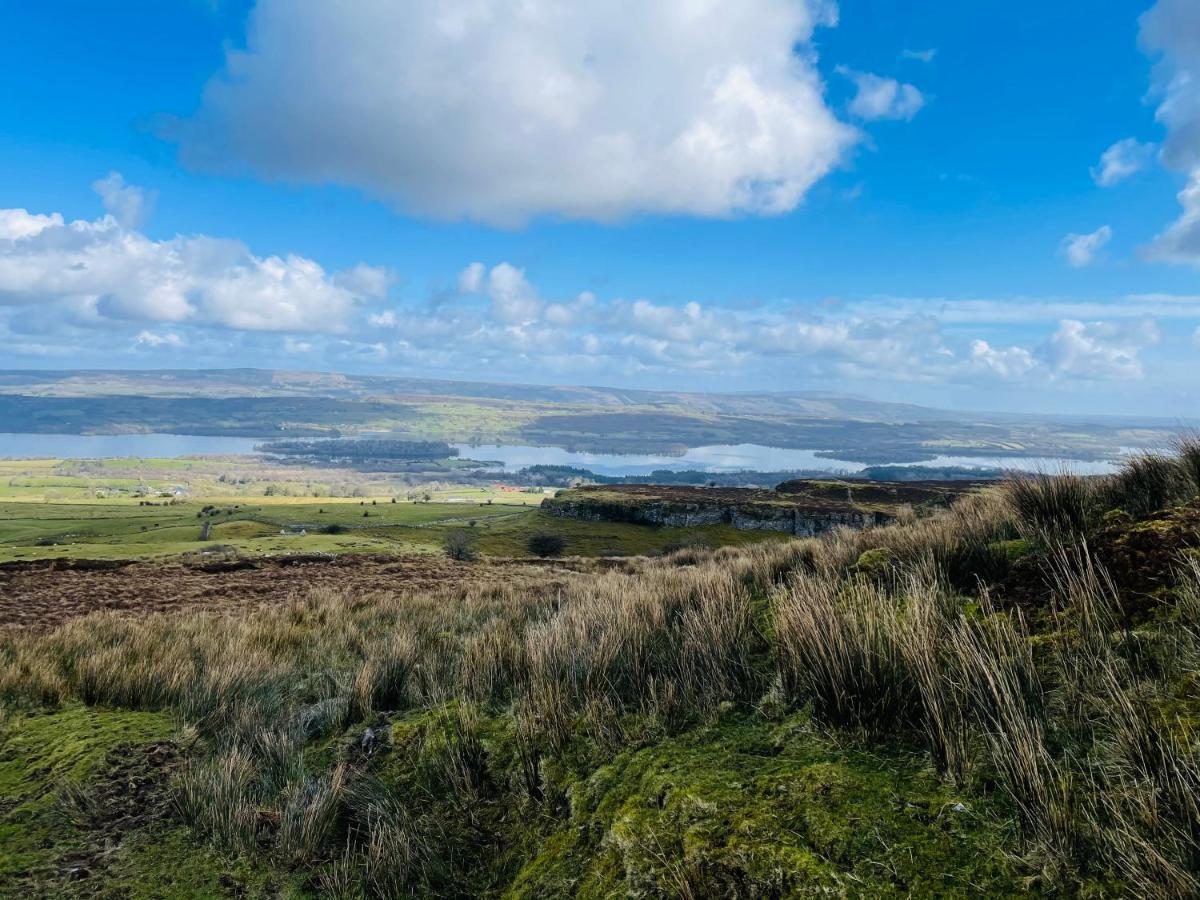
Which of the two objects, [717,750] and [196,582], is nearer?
[717,750]

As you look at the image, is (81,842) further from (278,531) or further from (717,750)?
(278,531)

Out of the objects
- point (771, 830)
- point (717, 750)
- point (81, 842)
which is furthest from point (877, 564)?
point (81, 842)

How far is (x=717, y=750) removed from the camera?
3422 mm

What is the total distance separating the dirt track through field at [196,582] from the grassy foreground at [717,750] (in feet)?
29.6

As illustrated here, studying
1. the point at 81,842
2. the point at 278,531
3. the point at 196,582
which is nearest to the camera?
the point at 81,842

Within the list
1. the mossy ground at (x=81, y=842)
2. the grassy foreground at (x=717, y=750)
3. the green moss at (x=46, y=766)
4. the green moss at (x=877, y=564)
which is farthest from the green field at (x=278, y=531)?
the green moss at (x=877, y=564)

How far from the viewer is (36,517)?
65.2 meters

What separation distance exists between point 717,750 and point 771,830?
2.61 feet

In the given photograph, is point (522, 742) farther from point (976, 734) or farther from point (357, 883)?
point (976, 734)

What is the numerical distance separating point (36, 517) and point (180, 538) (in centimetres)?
3599


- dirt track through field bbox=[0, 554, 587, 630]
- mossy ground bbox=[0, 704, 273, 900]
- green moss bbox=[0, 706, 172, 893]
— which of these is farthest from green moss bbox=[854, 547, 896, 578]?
dirt track through field bbox=[0, 554, 587, 630]

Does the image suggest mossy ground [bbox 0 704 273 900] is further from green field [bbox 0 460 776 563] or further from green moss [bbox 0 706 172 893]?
green field [bbox 0 460 776 563]

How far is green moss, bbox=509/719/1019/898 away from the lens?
7.64ft

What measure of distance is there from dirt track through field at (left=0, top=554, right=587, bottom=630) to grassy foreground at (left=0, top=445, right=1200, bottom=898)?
9029mm
